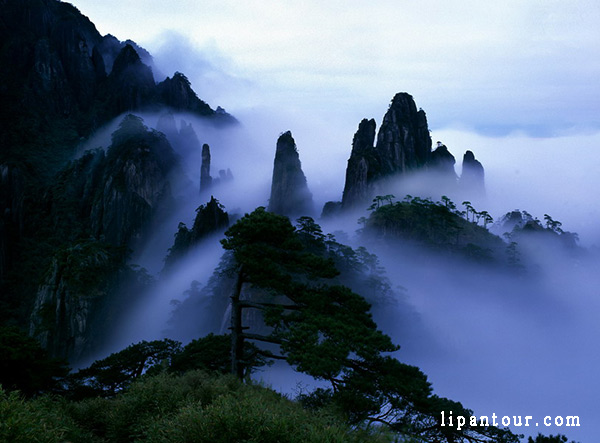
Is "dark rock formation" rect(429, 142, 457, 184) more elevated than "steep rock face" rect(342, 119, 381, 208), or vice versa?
"dark rock formation" rect(429, 142, 457, 184)

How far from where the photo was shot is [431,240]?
104m

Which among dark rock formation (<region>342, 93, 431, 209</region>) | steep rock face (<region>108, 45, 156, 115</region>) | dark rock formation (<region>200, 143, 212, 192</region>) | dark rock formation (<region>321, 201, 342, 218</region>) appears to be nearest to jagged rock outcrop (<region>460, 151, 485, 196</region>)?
dark rock formation (<region>342, 93, 431, 209</region>)

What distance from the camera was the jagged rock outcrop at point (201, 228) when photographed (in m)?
108

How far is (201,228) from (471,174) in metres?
116

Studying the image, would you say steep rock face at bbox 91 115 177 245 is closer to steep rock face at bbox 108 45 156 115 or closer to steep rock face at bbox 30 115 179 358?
steep rock face at bbox 30 115 179 358

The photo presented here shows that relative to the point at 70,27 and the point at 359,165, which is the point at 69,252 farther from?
the point at 70,27

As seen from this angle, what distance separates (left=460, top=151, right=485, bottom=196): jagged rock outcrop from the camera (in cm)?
17138

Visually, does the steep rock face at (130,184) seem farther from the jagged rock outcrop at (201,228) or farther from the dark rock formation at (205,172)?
the jagged rock outcrop at (201,228)

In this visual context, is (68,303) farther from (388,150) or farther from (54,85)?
(54,85)

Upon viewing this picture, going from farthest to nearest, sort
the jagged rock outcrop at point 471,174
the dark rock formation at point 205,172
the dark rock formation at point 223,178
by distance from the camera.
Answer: the dark rock formation at point 223,178
the jagged rock outcrop at point 471,174
the dark rock formation at point 205,172

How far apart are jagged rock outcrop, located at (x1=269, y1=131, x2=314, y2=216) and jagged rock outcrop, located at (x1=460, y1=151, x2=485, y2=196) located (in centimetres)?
7711

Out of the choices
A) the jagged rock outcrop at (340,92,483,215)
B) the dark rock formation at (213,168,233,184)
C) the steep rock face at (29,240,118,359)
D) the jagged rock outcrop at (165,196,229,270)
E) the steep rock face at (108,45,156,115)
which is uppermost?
the steep rock face at (108,45,156,115)

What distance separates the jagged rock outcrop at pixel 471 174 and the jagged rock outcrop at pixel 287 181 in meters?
77.1

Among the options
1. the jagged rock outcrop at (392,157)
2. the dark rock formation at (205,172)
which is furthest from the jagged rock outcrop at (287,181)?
the dark rock formation at (205,172)
